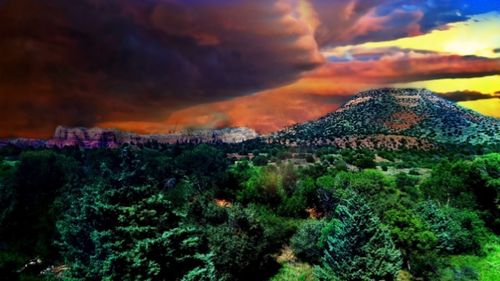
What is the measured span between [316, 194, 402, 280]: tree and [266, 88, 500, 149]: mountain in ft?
407

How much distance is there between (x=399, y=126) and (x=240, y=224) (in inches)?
5716

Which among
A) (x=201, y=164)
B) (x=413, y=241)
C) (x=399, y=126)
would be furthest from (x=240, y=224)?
(x=399, y=126)

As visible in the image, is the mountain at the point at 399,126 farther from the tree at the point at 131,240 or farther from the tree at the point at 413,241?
the tree at the point at 131,240

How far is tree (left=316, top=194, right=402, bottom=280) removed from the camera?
38.0 m

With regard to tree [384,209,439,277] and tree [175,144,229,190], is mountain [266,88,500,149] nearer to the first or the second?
tree [175,144,229,190]

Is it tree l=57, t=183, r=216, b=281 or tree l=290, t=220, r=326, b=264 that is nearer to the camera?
tree l=57, t=183, r=216, b=281

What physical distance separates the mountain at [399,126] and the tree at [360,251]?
124 metres

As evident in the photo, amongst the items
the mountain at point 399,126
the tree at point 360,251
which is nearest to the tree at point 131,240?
the tree at point 360,251

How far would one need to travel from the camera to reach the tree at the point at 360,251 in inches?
1496

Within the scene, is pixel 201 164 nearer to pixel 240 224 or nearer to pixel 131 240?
pixel 240 224

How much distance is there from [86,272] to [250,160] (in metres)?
107

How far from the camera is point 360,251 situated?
38625 millimetres

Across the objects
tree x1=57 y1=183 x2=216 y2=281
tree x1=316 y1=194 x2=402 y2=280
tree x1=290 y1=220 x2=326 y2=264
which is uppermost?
tree x1=57 y1=183 x2=216 y2=281

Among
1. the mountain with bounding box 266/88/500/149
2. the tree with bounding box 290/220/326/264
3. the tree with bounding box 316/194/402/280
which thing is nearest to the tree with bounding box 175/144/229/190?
the tree with bounding box 290/220/326/264
